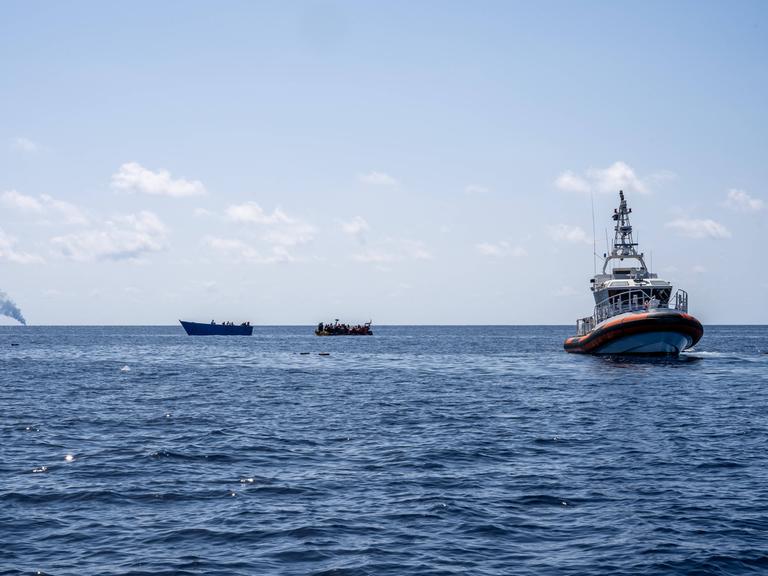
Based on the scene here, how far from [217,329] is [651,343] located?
5497 inches

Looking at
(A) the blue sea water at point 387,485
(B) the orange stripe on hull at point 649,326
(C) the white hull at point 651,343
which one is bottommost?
(A) the blue sea water at point 387,485

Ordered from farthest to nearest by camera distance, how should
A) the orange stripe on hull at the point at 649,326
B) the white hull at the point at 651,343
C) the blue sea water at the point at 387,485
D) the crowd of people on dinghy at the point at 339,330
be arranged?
the crowd of people on dinghy at the point at 339,330, the white hull at the point at 651,343, the orange stripe on hull at the point at 649,326, the blue sea water at the point at 387,485

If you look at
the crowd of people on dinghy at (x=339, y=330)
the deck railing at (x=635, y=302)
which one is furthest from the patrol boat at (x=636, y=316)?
the crowd of people on dinghy at (x=339, y=330)

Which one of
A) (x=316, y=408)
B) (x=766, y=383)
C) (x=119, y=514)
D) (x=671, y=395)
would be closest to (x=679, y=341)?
(x=766, y=383)

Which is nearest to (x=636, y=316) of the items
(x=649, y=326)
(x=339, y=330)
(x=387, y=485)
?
(x=649, y=326)

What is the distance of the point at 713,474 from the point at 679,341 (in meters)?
43.5

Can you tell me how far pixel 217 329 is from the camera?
600 feet

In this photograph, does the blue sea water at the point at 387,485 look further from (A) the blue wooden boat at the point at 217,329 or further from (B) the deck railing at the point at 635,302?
(A) the blue wooden boat at the point at 217,329

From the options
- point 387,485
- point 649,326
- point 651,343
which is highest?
point 649,326

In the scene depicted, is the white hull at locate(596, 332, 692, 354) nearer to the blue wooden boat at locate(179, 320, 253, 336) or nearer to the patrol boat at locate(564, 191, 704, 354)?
the patrol boat at locate(564, 191, 704, 354)

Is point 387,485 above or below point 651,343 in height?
below

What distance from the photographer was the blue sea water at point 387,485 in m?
12.4

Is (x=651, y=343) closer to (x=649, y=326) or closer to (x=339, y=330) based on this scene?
(x=649, y=326)

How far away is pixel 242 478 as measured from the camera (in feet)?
59.7
